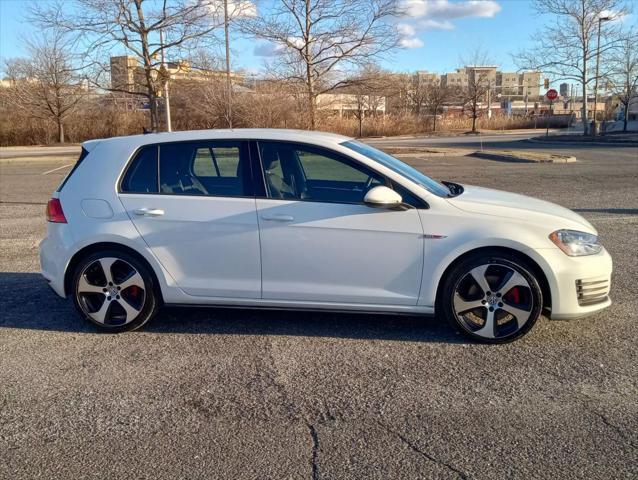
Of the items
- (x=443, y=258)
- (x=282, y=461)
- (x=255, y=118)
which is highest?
(x=255, y=118)

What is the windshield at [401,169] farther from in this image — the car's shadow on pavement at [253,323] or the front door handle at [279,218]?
the car's shadow on pavement at [253,323]

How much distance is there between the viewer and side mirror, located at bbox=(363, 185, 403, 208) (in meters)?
4.14

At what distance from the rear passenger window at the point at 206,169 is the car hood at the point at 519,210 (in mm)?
1702

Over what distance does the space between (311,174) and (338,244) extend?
81 cm

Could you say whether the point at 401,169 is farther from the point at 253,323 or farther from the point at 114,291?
the point at 114,291

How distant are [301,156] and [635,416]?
2.98 meters

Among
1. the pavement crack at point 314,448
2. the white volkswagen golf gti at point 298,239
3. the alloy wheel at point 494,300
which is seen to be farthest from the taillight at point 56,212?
the alloy wheel at point 494,300

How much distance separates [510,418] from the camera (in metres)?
3.23

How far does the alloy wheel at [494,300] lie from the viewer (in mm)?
4160

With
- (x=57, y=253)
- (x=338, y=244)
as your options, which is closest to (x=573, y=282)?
(x=338, y=244)

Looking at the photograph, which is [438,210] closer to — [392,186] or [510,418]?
[392,186]

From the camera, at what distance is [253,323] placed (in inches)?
190

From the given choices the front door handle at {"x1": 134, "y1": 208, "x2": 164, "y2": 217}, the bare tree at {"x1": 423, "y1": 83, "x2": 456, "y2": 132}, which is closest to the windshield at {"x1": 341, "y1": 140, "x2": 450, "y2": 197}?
the front door handle at {"x1": 134, "y1": 208, "x2": 164, "y2": 217}

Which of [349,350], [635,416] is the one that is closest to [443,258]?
[349,350]
